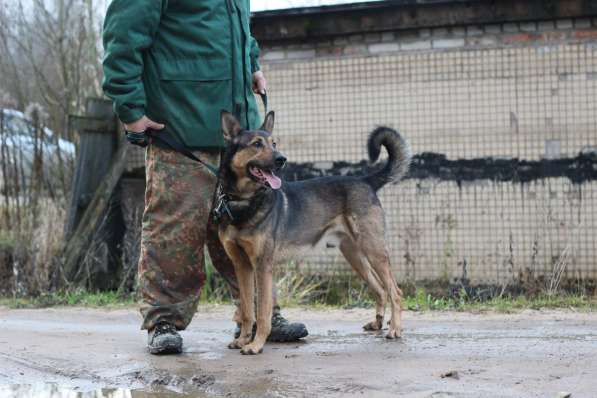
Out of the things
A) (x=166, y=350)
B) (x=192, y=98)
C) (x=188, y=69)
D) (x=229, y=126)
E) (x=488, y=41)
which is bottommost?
(x=166, y=350)

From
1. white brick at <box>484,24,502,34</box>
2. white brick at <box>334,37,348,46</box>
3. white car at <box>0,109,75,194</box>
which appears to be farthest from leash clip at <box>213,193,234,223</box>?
white car at <box>0,109,75,194</box>

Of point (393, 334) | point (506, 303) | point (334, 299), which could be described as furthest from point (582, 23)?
point (393, 334)

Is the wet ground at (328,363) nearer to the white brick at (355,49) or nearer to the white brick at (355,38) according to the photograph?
the white brick at (355,49)

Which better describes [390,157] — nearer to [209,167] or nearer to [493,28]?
[209,167]

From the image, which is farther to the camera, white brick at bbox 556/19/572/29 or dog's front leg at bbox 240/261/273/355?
white brick at bbox 556/19/572/29

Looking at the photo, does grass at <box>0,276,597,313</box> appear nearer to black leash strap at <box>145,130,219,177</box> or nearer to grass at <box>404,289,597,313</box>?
grass at <box>404,289,597,313</box>

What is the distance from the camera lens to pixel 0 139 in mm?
9219

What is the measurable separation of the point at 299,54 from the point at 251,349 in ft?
16.8

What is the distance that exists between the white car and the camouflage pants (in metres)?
5.16

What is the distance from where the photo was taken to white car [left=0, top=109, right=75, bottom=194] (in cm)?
920

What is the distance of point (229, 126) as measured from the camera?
4492 millimetres

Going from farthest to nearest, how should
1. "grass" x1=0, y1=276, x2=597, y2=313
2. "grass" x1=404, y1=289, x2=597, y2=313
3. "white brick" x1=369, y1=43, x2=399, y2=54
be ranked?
"white brick" x1=369, y1=43, x2=399, y2=54, "grass" x1=0, y1=276, x2=597, y2=313, "grass" x1=404, y1=289, x2=597, y2=313

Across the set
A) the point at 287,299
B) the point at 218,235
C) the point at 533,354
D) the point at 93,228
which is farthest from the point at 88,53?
the point at 533,354

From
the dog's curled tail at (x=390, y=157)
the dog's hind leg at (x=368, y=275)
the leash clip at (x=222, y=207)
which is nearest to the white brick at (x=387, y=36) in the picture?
the dog's curled tail at (x=390, y=157)
